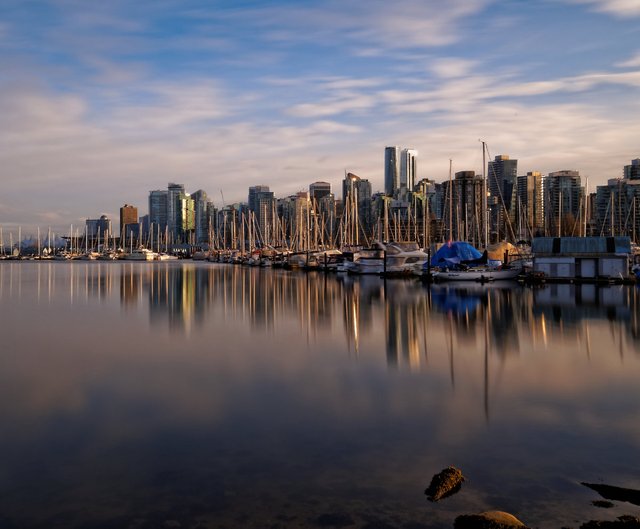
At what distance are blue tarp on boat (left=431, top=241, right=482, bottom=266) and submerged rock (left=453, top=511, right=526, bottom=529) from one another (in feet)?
235

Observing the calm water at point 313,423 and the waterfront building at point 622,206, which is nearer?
the calm water at point 313,423

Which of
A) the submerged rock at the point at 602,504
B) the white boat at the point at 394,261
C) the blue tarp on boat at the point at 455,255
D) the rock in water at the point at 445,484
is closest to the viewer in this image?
the submerged rock at the point at 602,504

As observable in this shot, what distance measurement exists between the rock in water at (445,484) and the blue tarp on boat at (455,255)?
6972cm

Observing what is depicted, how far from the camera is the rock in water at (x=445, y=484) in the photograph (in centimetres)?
1101

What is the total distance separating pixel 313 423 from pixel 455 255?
2662 inches

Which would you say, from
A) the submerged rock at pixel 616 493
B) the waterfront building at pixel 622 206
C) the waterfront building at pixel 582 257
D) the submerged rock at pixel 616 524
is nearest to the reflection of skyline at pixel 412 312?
the waterfront building at pixel 582 257

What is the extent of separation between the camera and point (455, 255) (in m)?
80.8

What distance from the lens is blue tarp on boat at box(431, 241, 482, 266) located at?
8012 cm

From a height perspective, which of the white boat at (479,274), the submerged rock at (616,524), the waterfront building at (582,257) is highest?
the waterfront building at (582,257)

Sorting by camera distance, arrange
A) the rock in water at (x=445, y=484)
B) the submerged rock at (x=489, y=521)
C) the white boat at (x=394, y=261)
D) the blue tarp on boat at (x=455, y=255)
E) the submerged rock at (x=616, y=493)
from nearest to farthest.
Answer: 1. the submerged rock at (x=489, y=521)
2. the submerged rock at (x=616, y=493)
3. the rock in water at (x=445, y=484)
4. the blue tarp on boat at (x=455, y=255)
5. the white boat at (x=394, y=261)

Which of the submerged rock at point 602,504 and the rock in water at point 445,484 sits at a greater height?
the rock in water at point 445,484

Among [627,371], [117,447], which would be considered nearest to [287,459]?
[117,447]

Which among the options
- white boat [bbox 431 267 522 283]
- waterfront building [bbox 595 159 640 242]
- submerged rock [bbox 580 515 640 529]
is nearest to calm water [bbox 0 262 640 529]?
submerged rock [bbox 580 515 640 529]

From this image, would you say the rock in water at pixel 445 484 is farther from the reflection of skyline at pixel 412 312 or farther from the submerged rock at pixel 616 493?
the reflection of skyline at pixel 412 312
